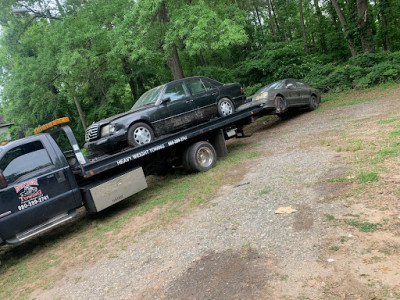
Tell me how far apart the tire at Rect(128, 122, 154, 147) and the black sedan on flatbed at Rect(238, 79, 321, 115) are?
419 cm

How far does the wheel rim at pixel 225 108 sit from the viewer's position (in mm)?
8809

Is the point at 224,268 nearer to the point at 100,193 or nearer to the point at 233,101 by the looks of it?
the point at 100,193

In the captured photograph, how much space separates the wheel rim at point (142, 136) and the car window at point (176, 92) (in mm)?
1135

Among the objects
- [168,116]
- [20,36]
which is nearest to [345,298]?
[168,116]

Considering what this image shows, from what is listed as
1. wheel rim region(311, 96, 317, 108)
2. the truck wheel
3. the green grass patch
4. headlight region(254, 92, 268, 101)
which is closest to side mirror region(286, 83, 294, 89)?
headlight region(254, 92, 268, 101)

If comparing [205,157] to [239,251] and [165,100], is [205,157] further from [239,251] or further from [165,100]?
[239,251]

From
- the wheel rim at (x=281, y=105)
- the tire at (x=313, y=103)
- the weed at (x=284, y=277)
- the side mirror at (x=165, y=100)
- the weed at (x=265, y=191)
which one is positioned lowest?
the weed at (x=284, y=277)

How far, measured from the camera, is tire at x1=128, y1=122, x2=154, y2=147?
264 inches

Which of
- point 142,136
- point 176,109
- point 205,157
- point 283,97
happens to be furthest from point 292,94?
point 142,136

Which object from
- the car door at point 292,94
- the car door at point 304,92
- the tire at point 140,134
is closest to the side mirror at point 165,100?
the tire at point 140,134

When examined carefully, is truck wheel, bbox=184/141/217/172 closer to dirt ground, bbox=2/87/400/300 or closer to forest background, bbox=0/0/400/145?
dirt ground, bbox=2/87/400/300

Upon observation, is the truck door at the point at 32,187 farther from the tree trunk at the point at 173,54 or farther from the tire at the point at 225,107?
the tree trunk at the point at 173,54

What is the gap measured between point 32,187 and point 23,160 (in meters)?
0.52

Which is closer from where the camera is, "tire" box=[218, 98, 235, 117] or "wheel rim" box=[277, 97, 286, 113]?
"tire" box=[218, 98, 235, 117]
